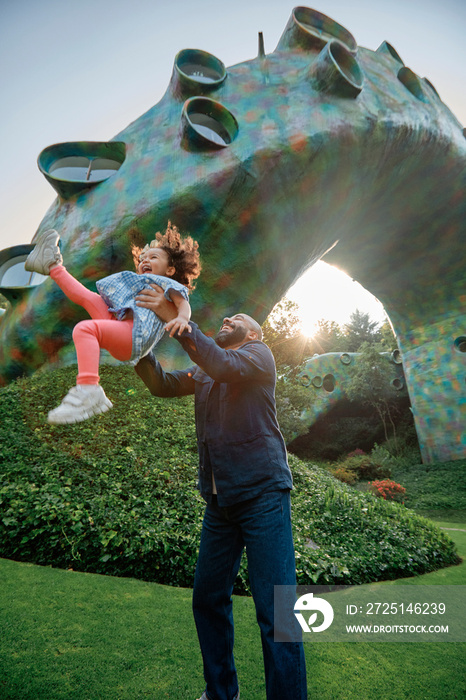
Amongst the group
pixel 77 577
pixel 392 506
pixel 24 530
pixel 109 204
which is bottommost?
pixel 392 506

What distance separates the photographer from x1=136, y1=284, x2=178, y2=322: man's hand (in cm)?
173

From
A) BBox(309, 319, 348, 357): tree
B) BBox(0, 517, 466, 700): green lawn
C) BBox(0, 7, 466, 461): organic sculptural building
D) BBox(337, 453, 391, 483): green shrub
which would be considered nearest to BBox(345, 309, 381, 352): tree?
BBox(309, 319, 348, 357): tree

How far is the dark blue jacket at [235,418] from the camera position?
167cm

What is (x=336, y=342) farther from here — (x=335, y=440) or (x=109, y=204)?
(x=109, y=204)

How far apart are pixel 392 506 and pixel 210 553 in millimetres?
6759

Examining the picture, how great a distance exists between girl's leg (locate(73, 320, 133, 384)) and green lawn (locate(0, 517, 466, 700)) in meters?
1.82

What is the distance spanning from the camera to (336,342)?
40.7m

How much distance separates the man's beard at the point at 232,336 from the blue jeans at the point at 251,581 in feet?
2.66

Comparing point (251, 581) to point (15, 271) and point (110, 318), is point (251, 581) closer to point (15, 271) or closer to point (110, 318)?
point (110, 318)

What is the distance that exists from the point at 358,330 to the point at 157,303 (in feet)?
128

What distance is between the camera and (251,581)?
1631 mm

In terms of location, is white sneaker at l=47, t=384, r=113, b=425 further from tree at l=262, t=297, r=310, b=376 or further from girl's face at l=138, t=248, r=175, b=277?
tree at l=262, t=297, r=310, b=376

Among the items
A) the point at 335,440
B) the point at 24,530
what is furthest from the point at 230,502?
the point at 335,440

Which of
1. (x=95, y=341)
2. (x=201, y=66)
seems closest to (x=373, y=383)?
(x=201, y=66)
